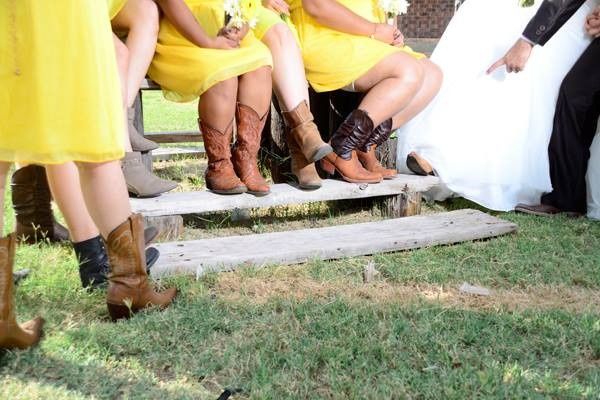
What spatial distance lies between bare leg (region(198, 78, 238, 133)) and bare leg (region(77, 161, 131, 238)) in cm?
115

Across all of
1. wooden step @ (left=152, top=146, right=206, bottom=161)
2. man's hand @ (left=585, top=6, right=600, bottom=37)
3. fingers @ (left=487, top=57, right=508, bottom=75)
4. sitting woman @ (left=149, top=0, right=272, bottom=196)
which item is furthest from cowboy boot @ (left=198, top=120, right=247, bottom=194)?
wooden step @ (left=152, top=146, right=206, bottom=161)

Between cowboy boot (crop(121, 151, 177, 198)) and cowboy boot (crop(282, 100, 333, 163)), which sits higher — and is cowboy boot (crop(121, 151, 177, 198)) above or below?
below

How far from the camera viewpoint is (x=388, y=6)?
4.30 meters

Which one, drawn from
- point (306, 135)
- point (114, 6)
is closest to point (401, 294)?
point (306, 135)

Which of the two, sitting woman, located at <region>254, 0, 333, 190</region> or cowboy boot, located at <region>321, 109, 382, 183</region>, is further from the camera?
cowboy boot, located at <region>321, 109, 382, 183</region>

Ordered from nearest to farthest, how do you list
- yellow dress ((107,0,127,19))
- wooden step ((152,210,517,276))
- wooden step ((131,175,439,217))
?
wooden step ((152,210,517,276)), yellow dress ((107,0,127,19)), wooden step ((131,175,439,217))

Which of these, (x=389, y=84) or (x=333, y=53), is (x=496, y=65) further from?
(x=333, y=53)

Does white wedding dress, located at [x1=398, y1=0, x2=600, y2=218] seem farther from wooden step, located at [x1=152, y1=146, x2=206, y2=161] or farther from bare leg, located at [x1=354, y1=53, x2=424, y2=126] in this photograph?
wooden step, located at [x1=152, y1=146, x2=206, y2=161]

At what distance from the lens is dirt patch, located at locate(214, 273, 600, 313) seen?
2891 millimetres

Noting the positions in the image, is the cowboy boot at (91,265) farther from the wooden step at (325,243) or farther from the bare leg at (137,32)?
the bare leg at (137,32)

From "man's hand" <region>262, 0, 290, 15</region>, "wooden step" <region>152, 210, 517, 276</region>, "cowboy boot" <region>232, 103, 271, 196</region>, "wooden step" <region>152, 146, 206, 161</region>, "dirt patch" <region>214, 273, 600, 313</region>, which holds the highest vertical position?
"man's hand" <region>262, 0, 290, 15</region>

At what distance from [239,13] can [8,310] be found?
1992 millimetres

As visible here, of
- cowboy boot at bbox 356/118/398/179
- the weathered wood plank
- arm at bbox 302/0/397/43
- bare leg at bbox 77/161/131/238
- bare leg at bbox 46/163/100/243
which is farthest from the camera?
the weathered wood plank

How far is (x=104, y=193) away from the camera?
2.49 m
